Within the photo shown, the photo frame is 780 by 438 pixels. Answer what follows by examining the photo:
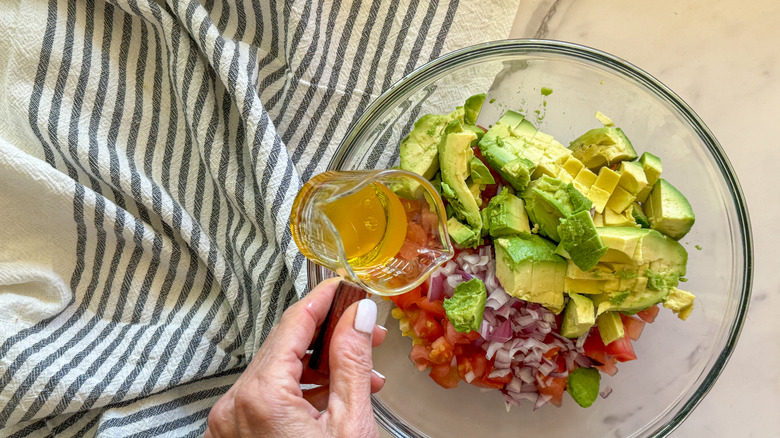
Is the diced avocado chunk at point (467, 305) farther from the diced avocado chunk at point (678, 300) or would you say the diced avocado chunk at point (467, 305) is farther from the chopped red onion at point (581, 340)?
the diced avocado chunk at point (678, 300)

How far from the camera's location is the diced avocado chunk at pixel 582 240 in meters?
1.03

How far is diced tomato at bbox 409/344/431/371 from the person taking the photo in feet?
4.00

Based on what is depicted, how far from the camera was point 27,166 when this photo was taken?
3.98 feet

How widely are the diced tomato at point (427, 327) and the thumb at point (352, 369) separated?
23cm

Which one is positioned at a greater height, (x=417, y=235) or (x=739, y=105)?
(x=739, y=105)

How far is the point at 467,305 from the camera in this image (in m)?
1.13

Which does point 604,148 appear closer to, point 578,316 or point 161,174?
point 578,316

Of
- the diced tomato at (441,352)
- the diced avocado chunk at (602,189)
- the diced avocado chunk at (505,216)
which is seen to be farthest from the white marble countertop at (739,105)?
the diced tomato at (441,352)

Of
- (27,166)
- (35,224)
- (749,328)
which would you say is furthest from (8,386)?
(749,328)

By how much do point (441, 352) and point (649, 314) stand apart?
443 mm

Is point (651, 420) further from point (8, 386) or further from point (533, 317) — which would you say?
point (8, 386)

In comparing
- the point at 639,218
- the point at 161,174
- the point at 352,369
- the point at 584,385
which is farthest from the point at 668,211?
the point at 161,174

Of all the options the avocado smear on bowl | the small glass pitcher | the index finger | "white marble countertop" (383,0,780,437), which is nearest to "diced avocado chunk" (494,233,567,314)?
the avocado smear on bowl

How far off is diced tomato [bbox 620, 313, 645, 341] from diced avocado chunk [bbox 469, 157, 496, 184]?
1.30 ft
